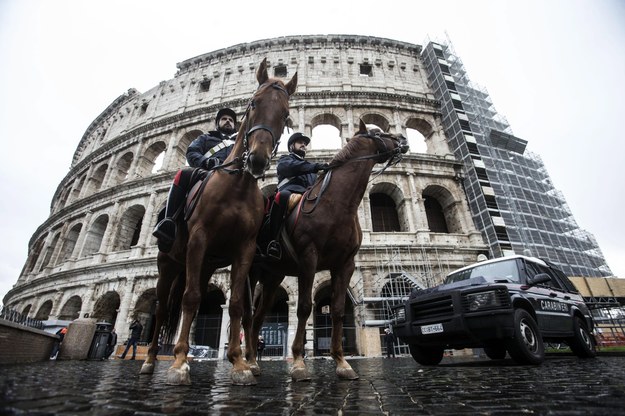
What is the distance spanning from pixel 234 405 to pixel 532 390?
2037 millimetres

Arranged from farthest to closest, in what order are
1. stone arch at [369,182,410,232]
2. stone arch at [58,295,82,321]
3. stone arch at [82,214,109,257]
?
stone arch at [82,214,109,257] → stone arch at [369,182,410,232] → stone arch at [58,295,82,321]

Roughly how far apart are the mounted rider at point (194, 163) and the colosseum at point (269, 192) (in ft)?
35.4

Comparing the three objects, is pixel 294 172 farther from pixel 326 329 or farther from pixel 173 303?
pixel 326 329

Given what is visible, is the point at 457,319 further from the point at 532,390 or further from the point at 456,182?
the point at 456,182

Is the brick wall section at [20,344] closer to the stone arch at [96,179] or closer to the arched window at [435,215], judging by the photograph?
the arched window at [435,215]

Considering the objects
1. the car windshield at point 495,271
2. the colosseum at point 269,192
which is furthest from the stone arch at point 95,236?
the car windshield at point 495,271

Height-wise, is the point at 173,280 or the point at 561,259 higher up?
the point at 561,259

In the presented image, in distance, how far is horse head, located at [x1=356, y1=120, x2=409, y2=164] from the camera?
425 centimetres

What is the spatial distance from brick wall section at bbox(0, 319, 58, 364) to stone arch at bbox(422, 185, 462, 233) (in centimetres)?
1657

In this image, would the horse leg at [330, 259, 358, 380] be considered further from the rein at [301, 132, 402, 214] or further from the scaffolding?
the scaffolding

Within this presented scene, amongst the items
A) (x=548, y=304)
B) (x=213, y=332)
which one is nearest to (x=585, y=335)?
(x=548, y=304)

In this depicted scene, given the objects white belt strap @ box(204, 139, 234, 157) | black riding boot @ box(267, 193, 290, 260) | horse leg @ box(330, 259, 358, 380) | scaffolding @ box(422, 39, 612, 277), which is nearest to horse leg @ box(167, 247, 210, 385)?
black riding boot @ box(267, 193, 290, 260)

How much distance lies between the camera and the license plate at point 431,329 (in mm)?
4707

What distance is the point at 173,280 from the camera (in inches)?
176
